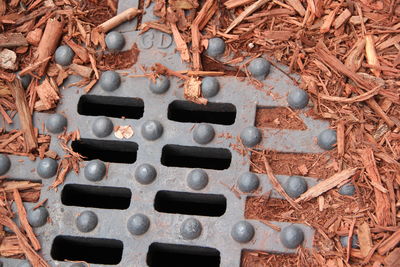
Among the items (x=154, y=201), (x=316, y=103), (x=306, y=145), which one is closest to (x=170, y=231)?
(x=154, y=201)

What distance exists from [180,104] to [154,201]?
38cm

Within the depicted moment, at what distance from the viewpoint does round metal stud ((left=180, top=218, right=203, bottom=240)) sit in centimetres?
177

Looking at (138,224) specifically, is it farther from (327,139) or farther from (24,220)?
(327,139)

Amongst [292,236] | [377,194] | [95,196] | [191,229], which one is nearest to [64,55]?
[95,196]

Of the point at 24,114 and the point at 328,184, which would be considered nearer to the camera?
the point at 328,184

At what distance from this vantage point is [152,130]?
1.88m

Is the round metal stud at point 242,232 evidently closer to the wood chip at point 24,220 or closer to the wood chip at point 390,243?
the wood chip at point 390,243

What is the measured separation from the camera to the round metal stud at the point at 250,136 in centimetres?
185

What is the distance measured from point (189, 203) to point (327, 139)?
0.57 meters

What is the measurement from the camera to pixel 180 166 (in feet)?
6.78

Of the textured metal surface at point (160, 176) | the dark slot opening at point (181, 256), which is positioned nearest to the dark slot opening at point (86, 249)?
the textured metal surface at point (160, 176)

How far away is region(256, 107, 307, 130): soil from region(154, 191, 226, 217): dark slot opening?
0.99ft

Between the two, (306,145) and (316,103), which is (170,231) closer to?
(306,145)

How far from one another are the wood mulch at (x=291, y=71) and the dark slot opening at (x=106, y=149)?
0.23 feet
